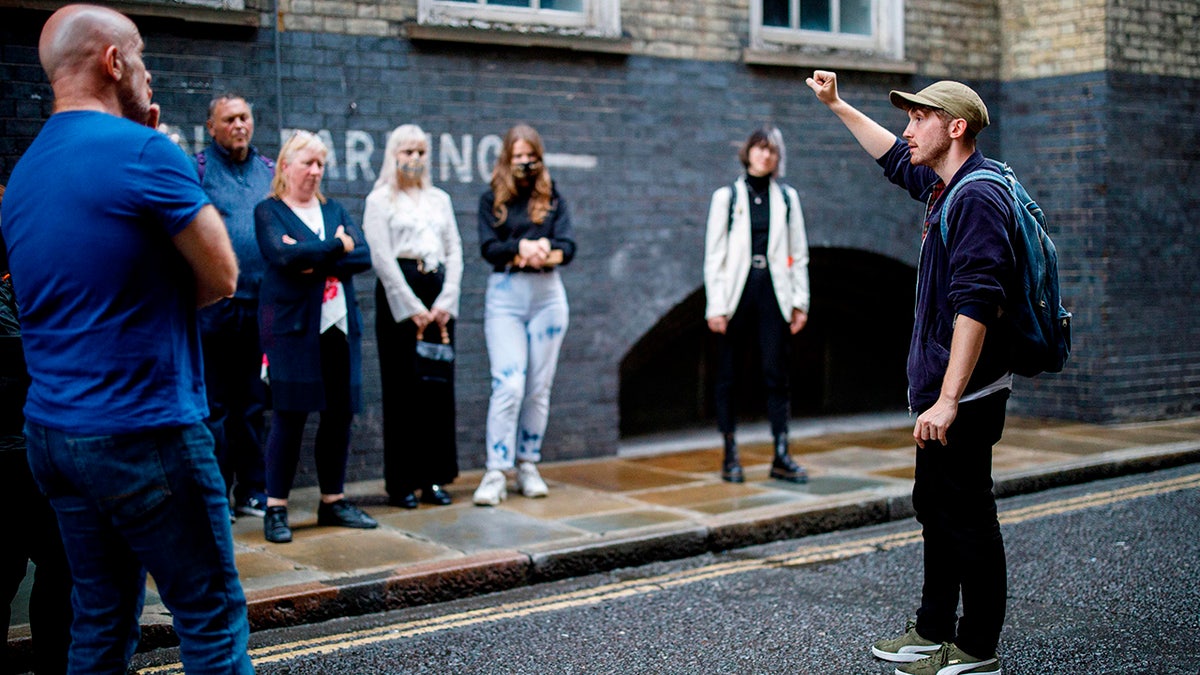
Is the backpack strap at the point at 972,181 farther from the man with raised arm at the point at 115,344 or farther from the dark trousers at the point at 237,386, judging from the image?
the dark trousers at the point at 237,386

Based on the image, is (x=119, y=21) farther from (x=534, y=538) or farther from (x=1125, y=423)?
(x=1125, y=423)

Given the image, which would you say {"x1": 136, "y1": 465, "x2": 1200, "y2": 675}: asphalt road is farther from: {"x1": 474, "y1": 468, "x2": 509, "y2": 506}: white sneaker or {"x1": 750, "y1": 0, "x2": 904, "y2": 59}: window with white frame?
{"x1": 750, "y1": 0, "x2": 904, "y2": 59}: window with white frame

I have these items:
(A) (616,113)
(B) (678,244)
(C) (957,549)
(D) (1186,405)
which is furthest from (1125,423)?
(C) (957,549)

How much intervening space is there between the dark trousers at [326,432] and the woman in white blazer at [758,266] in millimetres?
2324

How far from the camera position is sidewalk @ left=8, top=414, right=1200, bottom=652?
17.6 ft

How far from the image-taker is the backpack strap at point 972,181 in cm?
392

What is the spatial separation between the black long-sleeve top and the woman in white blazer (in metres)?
0.97

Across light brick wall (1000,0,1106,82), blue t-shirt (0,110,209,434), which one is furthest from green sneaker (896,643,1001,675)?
light brick wall (1000,0,1106,82)

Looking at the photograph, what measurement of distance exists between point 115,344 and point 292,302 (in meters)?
3.32

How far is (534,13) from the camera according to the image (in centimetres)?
857

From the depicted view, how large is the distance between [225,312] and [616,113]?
3.42m

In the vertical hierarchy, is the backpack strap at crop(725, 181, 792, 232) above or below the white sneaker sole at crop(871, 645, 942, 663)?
above

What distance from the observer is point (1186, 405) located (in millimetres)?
10781

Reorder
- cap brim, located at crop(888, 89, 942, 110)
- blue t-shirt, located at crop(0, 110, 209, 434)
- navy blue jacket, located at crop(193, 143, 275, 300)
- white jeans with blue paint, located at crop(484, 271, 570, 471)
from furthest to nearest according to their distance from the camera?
white jeans with blue paint, located at crop(484, 271, 570, 471) → navy blue jacket, located at crop(193, 143, 275, 300) → cap brim, located at crop(888, 89, 942, 110) → blue t-shirt, located at crop(0, 110, 209, 434)
